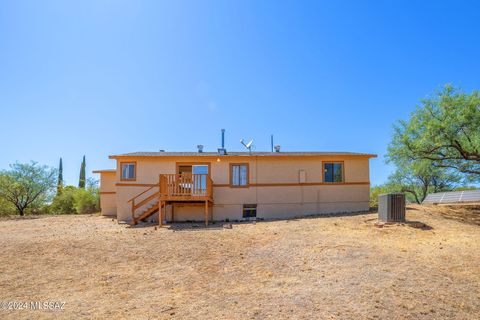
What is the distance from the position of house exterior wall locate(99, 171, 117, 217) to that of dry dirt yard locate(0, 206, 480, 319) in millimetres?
9055

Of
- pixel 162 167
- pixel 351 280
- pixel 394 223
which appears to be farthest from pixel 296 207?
pixel 351 280

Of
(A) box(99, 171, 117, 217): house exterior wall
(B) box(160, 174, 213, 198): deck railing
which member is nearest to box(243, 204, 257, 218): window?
(B) box(160, 174, 213, 198): deck railing

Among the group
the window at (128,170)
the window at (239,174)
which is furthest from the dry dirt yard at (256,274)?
the window at (128,170)

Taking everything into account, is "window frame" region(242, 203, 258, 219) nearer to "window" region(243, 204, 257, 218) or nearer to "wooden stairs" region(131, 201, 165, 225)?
"window" region(243, 204, 257, 218)

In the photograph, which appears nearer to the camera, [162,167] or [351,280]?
[351,280]

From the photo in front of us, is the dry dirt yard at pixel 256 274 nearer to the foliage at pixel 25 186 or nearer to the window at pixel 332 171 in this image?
the window at pixel 332 171

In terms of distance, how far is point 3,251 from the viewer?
9.30 metres

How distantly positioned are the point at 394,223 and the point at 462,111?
675cm

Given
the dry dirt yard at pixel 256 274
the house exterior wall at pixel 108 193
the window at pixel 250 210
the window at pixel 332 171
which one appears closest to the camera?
the dry dirt yard at pixel 256 274

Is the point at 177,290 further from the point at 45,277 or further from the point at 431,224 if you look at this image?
the point at 431,224

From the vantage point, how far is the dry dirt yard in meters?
5.13

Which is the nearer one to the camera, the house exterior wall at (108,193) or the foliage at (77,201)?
the house exterior wall at (108,193)

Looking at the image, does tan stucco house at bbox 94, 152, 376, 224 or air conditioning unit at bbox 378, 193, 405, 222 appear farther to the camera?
tan stucco house at bbox 94, 152, 376, 224

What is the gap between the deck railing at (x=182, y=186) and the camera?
580 inches
